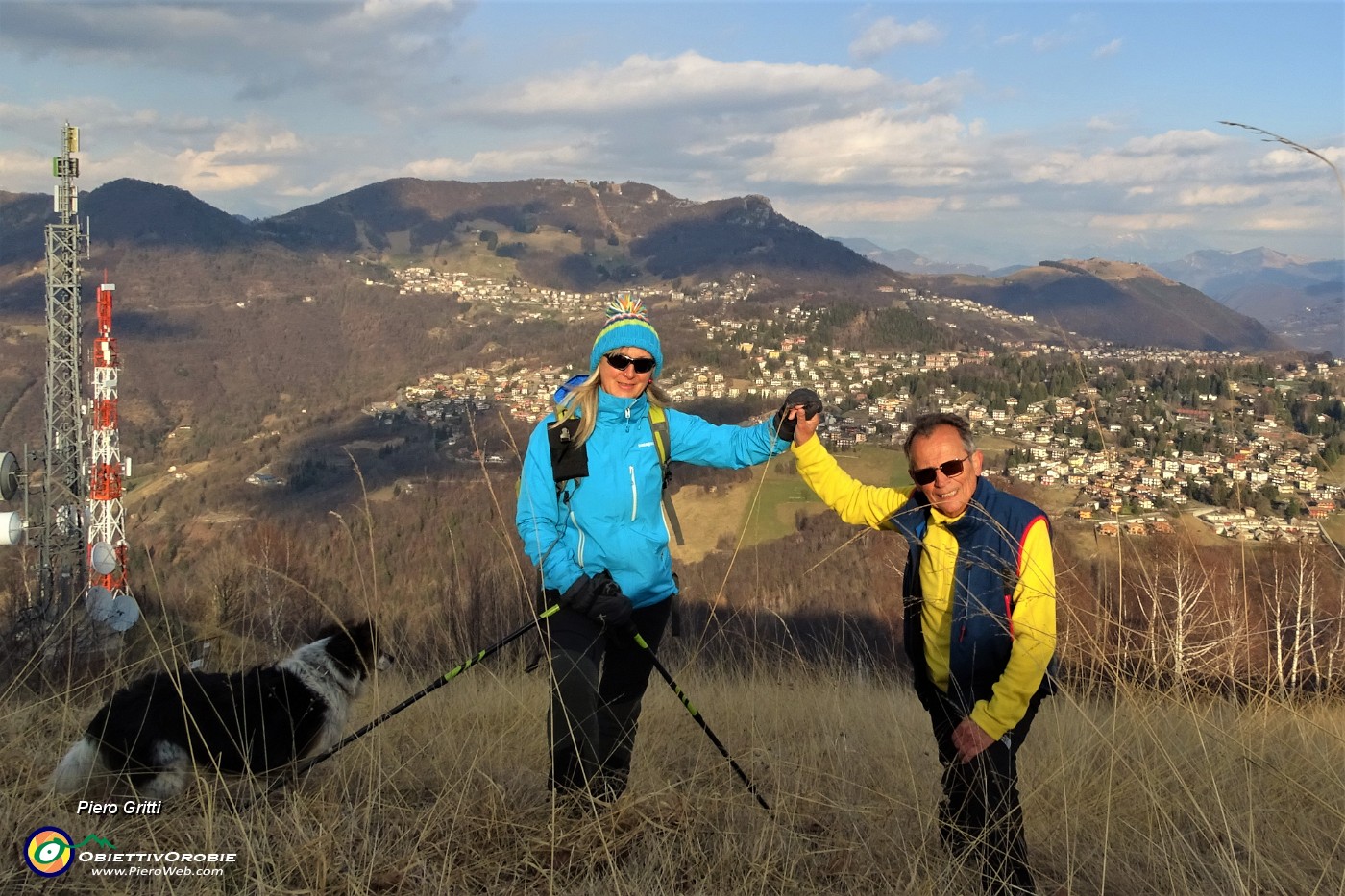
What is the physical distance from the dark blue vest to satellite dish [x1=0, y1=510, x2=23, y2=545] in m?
4.62

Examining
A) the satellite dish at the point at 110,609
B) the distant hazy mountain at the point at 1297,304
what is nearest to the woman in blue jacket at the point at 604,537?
the satellite dish at the point at 110,609

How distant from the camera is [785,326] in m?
66.1

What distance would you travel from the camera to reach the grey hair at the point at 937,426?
2.38 meters

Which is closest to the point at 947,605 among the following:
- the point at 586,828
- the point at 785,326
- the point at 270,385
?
the point at 586,828

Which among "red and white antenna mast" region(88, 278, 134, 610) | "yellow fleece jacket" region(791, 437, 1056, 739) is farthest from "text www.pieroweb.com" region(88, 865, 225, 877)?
"red and white antenna mast" region(88, 278, 134, 610)

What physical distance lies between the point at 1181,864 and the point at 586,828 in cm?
163

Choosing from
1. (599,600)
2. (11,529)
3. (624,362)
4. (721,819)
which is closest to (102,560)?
(11,529)

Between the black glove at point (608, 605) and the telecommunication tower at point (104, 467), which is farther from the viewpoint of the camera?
the telecommunication tower at point (104, 467)

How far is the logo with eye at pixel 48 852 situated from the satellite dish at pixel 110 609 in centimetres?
Result: 362

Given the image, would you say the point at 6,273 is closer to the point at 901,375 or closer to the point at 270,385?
the point at 270,385

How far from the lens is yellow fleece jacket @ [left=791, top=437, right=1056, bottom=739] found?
82.7 inches

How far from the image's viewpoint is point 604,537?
9.30 feet

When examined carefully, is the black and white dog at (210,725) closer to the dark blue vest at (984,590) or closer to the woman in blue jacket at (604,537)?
Result: the woman in blue jacket at (604,537)

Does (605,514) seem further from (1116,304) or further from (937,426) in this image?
(1116,304)
